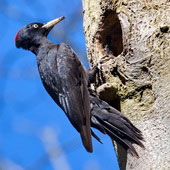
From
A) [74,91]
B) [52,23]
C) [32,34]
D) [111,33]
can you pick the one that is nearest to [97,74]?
[74,91]

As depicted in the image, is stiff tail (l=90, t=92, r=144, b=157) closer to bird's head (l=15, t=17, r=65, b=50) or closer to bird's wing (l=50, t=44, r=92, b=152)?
bird's wing (l=50, t=44, r=92, b=152)

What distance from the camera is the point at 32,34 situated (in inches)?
179

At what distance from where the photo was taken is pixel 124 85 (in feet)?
10.1

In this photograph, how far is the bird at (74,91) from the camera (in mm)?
2799

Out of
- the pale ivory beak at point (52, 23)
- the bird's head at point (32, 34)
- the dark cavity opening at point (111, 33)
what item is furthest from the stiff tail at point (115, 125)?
the bird's head at point (32, 34)

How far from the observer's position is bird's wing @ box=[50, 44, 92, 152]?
3035mm

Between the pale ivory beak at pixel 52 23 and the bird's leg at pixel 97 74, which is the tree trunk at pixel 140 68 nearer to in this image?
the bird's leg at pixel 97 74

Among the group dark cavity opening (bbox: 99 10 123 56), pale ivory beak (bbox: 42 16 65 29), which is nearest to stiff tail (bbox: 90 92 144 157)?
dark cavity opening (bbox: 99 10 123 56)

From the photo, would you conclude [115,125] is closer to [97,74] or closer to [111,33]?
[97,74]

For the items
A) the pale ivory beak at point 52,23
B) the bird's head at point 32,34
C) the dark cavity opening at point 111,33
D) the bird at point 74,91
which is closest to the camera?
the bird at point 74,91

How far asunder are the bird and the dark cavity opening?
1.09ft

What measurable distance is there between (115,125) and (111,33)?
123cm

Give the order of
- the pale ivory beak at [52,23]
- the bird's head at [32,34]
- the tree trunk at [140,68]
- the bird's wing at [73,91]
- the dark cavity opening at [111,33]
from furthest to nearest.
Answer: the bird's head at [32,34], the pale ivory beak at [52,23], the dark cavity opening at [111,33], the bird's wing at [73,91], the tree trunk at [140,68]

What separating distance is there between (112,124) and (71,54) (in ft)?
4.09
